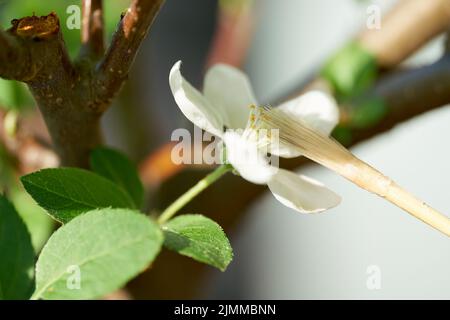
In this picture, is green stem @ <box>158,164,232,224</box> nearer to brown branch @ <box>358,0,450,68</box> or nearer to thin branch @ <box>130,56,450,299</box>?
thin branch @ <box>130,56,450,299</box>

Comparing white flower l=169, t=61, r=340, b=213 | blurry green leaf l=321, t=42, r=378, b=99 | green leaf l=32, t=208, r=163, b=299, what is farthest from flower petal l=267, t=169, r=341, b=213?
blurry green leaf l=321, t=42, r=378, b=99

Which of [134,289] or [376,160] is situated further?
[376,160]

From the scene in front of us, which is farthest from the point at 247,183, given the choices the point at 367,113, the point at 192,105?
the point at 192,105

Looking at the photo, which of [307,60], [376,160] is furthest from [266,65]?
[376,160]

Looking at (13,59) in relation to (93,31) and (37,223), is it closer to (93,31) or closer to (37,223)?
(93,31)

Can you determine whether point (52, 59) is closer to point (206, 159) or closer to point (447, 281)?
point (206, 159)

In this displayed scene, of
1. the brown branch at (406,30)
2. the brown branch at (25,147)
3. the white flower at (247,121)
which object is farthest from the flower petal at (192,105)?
the brown branch at (406,30)

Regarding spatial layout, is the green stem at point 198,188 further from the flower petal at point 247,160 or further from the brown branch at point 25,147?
the brown branch at point 25,147
